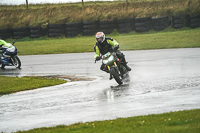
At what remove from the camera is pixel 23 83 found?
15.6 m

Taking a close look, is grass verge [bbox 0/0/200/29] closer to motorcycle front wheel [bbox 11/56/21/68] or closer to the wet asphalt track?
motorcycle front wheel [bbox 11/56/21/68]

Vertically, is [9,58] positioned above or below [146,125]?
below

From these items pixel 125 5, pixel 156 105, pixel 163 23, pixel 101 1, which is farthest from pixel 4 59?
pixel 101 1

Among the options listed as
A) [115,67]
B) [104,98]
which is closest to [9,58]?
[115,67]

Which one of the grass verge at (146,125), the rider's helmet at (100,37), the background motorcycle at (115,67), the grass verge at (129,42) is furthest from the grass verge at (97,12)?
the grass verge at (146,125)

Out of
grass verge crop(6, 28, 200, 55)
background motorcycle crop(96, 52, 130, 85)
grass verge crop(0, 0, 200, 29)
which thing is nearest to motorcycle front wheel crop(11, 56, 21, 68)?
grass verge crop(6, 28, 200, 55)

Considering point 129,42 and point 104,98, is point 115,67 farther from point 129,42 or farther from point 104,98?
point 129,42

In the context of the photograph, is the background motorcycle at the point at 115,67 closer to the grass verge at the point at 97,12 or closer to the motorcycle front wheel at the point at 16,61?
the motorcycle front wheel at the point at 16,61

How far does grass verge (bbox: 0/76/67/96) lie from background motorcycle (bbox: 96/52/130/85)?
7.26ft

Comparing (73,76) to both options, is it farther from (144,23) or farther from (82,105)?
(144,23)

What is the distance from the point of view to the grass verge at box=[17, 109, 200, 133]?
6809mm

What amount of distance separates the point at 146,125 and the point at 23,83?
9.11m

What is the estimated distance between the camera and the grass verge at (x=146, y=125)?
681cm

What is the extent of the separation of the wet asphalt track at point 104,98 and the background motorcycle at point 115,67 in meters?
0.30
